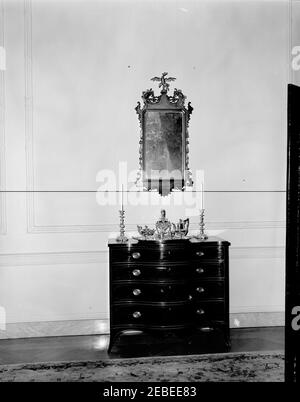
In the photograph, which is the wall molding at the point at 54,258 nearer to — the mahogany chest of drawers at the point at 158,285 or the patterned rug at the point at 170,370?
the mahogany chest of drawers at the point at 158,285

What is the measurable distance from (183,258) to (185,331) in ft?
2.36

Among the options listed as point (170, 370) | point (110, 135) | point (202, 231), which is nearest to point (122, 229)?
point (202, 231)

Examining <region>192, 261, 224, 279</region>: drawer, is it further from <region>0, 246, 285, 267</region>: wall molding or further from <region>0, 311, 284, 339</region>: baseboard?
<region>0, 246, 285, 267</region>: wall molding

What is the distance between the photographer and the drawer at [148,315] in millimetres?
4004

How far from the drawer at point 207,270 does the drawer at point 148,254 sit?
16 centimetres

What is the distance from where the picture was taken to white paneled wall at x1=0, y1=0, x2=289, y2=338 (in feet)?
14.9

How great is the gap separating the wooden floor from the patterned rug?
0.90 meters

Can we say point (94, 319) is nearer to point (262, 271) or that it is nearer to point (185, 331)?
point (185, 331)

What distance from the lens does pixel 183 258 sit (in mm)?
4031

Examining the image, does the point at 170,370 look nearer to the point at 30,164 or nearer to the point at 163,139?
the point at 163,139

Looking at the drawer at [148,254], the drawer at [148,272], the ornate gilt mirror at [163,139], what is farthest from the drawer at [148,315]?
the ornate gilt mirror at [163,139]
